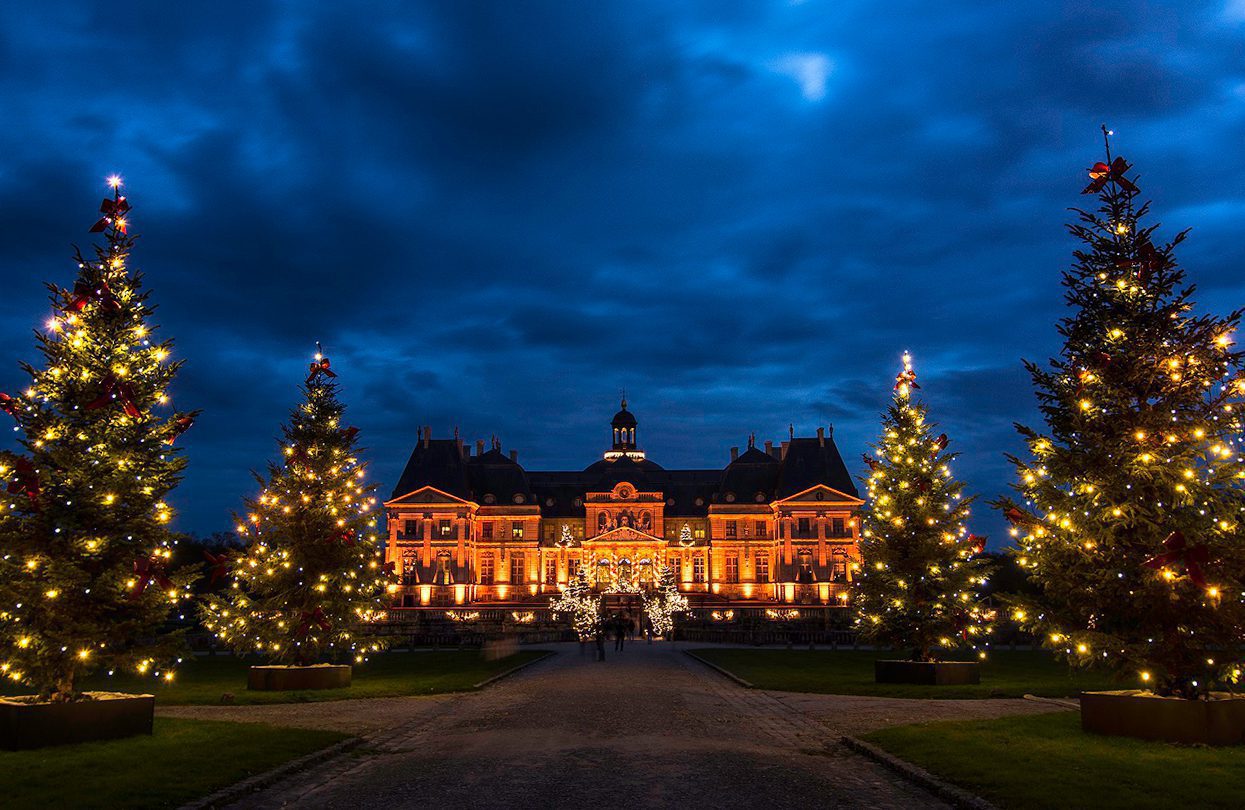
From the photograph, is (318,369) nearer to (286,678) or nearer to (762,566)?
(286,678)

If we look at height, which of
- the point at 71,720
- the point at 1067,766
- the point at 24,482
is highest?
the point at 24,482

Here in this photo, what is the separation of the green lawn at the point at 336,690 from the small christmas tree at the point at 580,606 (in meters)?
15.4

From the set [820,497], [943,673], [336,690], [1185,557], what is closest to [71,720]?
[336,690]

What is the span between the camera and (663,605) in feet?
232

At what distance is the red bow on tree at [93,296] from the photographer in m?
17.0

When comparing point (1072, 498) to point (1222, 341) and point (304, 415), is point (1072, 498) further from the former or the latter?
point (304, 415)

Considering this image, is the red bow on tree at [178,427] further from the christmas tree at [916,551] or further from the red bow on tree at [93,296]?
the christmas tree at [916,551]

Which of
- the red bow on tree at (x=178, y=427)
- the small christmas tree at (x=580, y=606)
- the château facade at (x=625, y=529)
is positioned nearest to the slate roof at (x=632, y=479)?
the château facade at (x=625, y=529)

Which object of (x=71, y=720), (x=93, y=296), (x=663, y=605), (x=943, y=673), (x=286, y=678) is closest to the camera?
(x=71, y=720)

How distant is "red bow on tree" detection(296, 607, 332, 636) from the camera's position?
25.4 metres

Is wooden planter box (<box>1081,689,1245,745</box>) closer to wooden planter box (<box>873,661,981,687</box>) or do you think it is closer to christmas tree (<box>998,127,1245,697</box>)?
christmas tree (<box>998,127,1245,697</box>)

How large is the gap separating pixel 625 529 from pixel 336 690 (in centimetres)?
6647

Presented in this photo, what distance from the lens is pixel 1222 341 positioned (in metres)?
15.6

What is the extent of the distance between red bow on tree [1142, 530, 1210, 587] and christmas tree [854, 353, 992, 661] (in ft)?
Answer: 39.9
